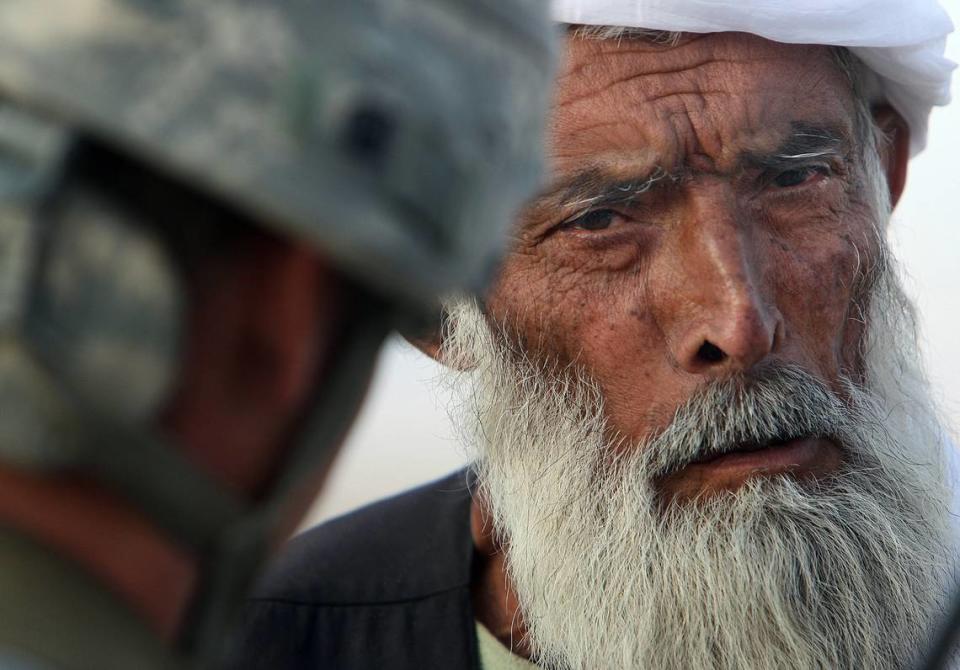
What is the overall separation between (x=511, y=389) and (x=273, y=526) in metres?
1.42

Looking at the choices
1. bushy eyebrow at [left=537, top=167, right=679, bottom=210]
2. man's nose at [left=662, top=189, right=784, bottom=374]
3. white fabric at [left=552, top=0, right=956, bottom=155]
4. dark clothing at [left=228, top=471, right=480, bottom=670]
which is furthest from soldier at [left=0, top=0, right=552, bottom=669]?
dark clothing at [left=228, top=471, right=480, bottom=670]

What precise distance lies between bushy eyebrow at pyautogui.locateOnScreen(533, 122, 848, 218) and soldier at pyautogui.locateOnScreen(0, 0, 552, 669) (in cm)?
123

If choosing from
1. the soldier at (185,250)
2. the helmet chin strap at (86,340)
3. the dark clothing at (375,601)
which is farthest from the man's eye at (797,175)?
the helmet chin strap at (86,340)

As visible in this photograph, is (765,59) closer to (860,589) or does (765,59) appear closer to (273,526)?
(860,589)

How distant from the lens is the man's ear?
7.26ft

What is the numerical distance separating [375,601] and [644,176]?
3.20 ft

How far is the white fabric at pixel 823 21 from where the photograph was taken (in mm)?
1852

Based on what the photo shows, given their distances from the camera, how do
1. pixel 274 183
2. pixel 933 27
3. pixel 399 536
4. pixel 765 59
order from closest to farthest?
pixel 274 183, pixel 765 59, pixel 933 27, pixel 399 536

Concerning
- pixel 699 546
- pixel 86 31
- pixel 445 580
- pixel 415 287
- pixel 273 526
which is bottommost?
pixel 445 580

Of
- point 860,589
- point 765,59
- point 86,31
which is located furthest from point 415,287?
point 765,59

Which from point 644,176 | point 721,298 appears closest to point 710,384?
point 721,298

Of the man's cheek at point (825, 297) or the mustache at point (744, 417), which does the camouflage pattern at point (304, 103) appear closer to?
the mustache at point (744, 417)

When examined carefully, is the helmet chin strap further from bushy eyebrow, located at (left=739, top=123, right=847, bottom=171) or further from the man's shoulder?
the man's shoulder

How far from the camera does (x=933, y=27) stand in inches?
81.8
